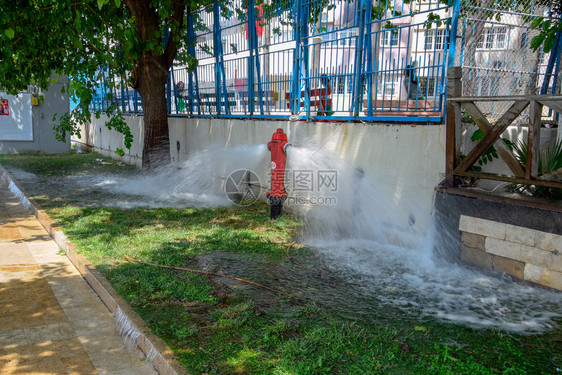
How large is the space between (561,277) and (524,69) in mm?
3424

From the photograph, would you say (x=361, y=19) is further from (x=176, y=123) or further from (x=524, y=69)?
(x=176, y=123)

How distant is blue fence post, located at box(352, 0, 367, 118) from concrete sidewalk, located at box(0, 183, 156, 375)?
4.38 metres

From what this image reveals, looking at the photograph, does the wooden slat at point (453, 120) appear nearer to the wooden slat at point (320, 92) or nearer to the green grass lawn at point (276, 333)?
the green grass lawn at point (276, 333)

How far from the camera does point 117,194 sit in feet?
32.9

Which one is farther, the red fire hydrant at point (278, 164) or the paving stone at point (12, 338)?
the red fire hydrant at point (278, 164)

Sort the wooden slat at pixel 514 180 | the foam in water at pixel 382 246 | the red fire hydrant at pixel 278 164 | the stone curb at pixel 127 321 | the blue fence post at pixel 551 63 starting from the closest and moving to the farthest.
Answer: the stone curb at pixel 127 321, the foam in water at pixel 382 246, the wooden slat at pixel 514 180, the blue fence post at pixel 551 63, the red fire hydrant at pixel 278 164

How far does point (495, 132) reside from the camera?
4.81 m

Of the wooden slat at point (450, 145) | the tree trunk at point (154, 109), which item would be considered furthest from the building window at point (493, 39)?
the tree trunk at point (154, 109)

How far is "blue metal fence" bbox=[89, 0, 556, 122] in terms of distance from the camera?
233 inches

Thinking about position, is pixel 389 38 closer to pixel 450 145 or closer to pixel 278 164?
pixel 450 145

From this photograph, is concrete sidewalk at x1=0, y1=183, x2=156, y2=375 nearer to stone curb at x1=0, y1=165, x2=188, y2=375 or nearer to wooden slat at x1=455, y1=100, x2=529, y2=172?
stone curb at x1=0, y1=165, x2=188, y2=375

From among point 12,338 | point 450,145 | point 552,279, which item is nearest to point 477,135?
point 450,145

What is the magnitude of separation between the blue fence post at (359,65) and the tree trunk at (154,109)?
225 inches

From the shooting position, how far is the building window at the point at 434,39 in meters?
5.82
